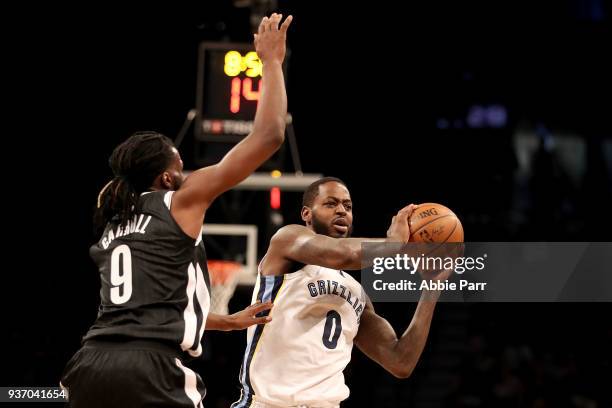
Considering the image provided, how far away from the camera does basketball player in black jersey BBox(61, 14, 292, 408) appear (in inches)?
129

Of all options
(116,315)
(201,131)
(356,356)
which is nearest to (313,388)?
(116,315)

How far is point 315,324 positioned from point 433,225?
82 cm

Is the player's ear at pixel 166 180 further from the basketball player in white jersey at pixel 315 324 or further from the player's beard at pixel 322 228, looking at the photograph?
the player's beard at pixel 322 228

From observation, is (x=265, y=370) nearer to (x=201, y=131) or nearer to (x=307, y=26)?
(x=201, y=131)

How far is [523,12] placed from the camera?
13.8 meters

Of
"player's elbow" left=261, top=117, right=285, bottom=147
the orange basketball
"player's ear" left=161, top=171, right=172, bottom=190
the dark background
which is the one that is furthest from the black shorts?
the dark background

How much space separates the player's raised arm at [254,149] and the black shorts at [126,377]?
0.49m

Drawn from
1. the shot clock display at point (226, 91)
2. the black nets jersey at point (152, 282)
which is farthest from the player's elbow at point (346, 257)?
the shot clock display at point (226, 91)

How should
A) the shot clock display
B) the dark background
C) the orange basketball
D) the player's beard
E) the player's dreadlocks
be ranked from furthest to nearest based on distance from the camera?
the dark background, the shot clock display, the player's beard, the orange basketball, the player's dreadlocks

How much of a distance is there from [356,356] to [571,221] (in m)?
4.77

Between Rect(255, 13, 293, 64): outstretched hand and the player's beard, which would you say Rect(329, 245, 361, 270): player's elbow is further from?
Rect(255, 13, 293, 64): outstretched hand

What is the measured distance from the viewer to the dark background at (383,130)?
12.1m

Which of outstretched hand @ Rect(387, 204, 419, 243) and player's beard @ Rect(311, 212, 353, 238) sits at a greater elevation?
outstretched hand @ Rect(387, 204, 419, 243)

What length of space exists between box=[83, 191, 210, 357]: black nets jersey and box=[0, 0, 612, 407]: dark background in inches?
307
